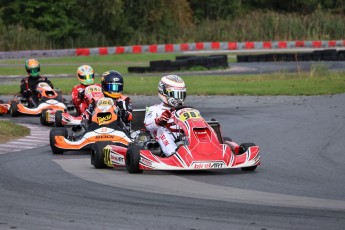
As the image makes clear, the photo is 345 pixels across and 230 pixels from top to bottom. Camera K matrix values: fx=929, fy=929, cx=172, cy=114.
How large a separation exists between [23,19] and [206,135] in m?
40.2

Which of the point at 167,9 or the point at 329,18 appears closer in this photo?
the point at 329,18

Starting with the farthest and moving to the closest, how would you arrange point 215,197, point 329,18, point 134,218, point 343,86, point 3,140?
1. point 329,18
2. point 343,86
3. point 3,140
4. point 215,197
5. point 134,218

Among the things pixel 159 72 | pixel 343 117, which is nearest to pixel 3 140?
pixel 343 117

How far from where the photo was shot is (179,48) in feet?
153

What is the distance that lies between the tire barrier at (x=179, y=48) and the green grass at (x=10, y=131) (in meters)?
28.2

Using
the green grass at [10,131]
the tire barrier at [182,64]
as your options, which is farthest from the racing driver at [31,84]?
the tire barrier at [182,64]

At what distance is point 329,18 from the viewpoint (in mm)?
47781

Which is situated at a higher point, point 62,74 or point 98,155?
point 98,155

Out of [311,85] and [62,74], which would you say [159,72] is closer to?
[62,74]

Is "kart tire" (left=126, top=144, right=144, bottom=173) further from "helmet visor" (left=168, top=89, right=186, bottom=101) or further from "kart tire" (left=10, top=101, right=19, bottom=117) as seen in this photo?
"kart tire" (left=10, top=101, right=19, bottom=117)

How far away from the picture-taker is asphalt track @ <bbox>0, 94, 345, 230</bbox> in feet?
24.2

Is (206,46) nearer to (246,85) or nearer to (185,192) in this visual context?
(246,85)

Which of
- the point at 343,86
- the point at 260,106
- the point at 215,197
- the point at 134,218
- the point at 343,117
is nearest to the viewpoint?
the point at 134,218

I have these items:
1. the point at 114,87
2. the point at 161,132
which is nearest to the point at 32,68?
the point at 114,87
